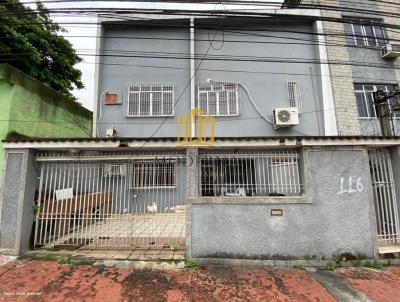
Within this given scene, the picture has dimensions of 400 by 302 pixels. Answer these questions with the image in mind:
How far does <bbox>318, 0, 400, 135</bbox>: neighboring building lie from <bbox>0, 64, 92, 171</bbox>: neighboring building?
424 inches

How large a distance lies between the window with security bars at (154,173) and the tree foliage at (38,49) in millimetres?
6682

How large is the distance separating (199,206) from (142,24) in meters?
8.23

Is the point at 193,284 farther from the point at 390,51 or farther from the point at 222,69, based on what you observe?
the point at 390,51

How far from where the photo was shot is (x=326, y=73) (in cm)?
918

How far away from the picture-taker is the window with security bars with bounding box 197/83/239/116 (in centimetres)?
932

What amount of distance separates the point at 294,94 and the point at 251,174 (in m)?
5.68

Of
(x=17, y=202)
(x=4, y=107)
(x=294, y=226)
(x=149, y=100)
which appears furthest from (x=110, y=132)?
(x=294, y=226)

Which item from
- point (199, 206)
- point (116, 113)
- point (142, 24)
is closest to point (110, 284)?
point (199, 206)

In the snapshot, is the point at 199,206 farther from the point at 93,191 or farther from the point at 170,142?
the point at 93,191

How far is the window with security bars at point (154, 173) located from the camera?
5.52 metres

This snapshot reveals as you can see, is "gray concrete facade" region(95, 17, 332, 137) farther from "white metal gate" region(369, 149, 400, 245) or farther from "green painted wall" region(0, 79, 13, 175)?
"white metal gate" region(369, 149, 400, 245)

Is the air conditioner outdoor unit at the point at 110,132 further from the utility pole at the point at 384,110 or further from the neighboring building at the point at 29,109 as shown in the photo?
the utility pole at the point at 384,110

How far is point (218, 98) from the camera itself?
9.38m

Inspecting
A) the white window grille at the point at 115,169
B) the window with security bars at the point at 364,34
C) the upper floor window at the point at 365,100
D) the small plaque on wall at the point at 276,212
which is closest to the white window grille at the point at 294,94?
the upper floor window at the point at 365,100
